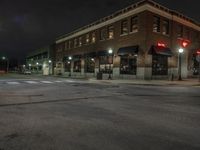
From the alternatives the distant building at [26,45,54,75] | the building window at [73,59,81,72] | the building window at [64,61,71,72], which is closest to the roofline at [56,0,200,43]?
the building window at [73,59,81,72]

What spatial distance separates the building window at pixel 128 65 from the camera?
31.4m

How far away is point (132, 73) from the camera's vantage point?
31.6 metres

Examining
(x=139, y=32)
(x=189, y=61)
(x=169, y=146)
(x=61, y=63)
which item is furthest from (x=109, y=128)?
(x=61, y=63)

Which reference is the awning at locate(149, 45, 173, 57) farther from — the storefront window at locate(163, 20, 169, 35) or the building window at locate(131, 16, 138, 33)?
the building window at locate(131, 16, 138, 33)

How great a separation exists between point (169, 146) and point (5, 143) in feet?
11.2

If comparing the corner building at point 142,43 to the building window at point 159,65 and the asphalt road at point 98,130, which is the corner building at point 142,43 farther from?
the asphalt road at point 98,130

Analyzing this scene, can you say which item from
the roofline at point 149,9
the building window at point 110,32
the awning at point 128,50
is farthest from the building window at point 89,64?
the awning at point 128,50

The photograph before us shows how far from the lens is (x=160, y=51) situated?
30188 mm

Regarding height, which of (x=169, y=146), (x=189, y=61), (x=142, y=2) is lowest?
(x=169, y=146)

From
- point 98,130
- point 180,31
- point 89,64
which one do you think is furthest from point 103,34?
point 98,130

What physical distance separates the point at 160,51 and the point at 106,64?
10.5 metres

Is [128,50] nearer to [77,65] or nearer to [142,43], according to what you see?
[142,43]

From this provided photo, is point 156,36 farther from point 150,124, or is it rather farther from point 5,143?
point 5,143

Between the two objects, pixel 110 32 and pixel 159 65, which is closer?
pixel 159 65
